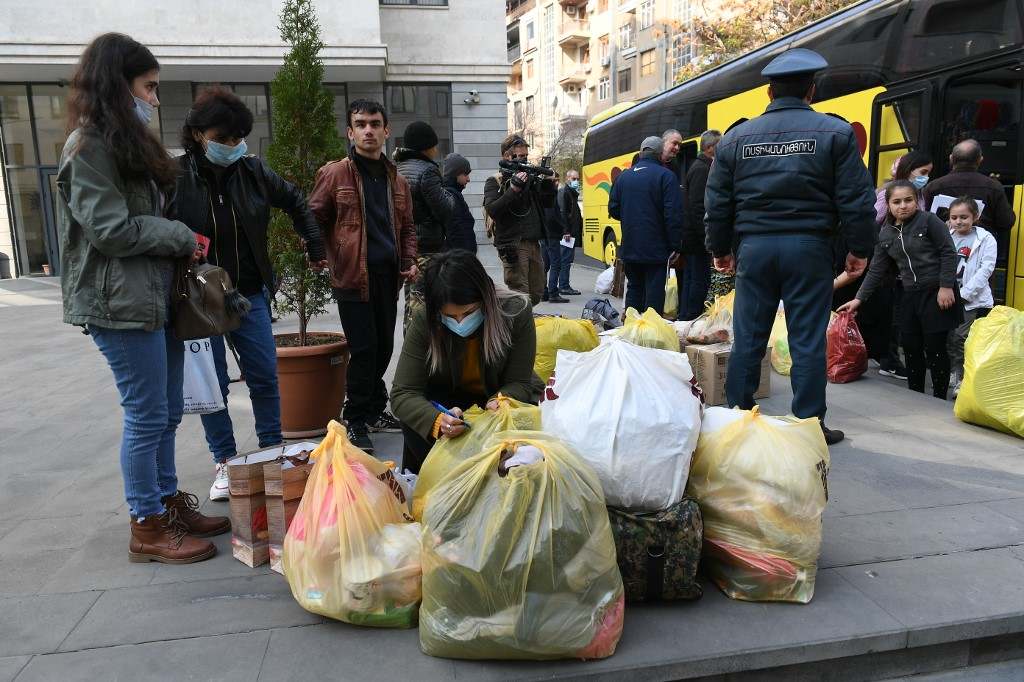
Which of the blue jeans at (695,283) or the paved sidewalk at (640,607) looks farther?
the blue jeans at (695,283)

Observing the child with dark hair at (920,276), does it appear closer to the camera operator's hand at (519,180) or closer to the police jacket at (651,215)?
the police jacket at (651,215)

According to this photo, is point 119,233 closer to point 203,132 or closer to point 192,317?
point 192,317

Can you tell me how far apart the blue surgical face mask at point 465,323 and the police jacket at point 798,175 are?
1685 mm

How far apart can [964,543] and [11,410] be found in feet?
20.1

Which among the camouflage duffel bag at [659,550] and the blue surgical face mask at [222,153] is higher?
the blue surgical face mask at [222,153]

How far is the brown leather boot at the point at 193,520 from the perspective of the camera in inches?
123

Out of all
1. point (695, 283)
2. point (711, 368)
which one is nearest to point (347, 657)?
point (711, 368)

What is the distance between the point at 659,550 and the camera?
246 cm

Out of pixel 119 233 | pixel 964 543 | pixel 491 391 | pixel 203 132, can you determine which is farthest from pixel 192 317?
pixel 964 543

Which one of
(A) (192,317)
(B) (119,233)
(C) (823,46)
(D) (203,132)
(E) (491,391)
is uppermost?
(C) (823,46)

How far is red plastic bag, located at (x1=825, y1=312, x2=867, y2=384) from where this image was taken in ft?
18.8

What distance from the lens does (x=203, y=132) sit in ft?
10.9

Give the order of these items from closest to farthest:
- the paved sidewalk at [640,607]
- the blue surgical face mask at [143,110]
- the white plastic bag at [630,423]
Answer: the paved sidewalk at [640,607]
the white plastic bag at [630,423]
the blue surgical face mask at [143,110]

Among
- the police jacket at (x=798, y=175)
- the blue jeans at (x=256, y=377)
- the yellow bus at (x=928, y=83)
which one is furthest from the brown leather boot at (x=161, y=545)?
the yellow bus at (x=928, y=83)
